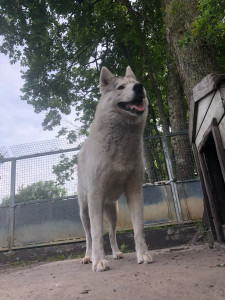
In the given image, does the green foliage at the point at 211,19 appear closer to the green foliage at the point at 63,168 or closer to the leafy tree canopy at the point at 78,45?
the green foliage at the point at 63,168

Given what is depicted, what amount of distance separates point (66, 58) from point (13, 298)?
40.1 ft

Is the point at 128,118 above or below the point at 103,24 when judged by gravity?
below

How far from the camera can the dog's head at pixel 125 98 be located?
339 cm

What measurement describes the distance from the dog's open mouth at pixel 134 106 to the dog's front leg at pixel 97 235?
49.6 inches

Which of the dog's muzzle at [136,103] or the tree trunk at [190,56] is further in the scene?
the tree trunk at [190,56]

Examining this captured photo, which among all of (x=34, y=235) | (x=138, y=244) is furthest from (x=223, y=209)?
(x=34, y=235)

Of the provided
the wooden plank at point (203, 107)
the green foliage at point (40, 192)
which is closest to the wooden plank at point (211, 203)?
the wooden plank at point (203, 107)

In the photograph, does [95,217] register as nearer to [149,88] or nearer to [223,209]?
[223,209]

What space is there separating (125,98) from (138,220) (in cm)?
165

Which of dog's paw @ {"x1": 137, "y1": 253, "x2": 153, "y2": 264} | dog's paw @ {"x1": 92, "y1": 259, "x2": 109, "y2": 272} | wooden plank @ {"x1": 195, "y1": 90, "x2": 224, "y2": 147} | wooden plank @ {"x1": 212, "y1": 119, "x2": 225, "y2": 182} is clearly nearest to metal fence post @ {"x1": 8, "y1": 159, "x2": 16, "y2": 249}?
dog's paw @ {"x1": 92, "y1": 259, "x2": 109, "y2": 272}

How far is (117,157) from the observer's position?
10.6 ft

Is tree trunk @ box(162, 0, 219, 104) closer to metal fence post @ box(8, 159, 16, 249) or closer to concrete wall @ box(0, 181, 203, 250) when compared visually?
concrete wall @ box(0, 181, 203, 250)

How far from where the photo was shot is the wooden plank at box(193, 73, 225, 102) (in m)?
2.68

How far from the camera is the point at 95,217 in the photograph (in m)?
3.17
